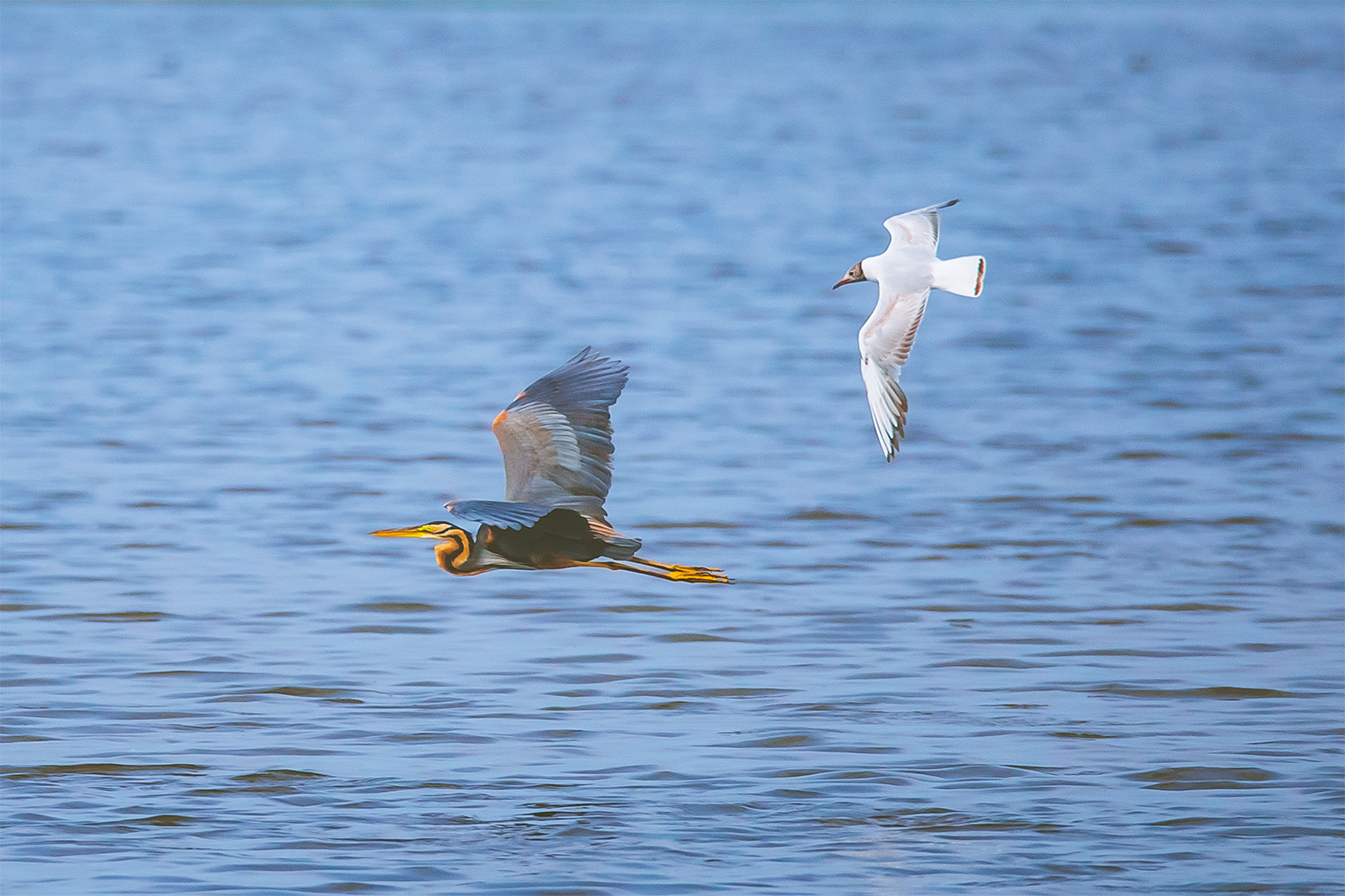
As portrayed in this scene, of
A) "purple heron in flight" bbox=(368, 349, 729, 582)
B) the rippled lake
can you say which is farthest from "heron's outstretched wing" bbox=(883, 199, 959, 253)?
the rippled lake

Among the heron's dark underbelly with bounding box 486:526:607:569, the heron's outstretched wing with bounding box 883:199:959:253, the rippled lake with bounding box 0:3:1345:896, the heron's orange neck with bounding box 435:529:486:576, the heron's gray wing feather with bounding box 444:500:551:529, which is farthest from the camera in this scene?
the heron's outstretched wing with bounding box 883:199:959:253

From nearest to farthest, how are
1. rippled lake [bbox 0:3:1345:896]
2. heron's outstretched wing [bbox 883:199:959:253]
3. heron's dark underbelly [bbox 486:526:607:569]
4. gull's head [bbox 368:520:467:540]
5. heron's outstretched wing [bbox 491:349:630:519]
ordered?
gull's head [bbox 368:520:467:540] < heron's dark underbelly [bbox 486:526:607:569] < heron's outstretched wing [bbox 491:349:630:519] < rippled lake [bbox 0:3:1345:896] < heron's outstretched wing [bbox 883:199:959:253]

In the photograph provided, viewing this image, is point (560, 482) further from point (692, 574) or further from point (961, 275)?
point (961, 275)

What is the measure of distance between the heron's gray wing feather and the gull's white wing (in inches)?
54.0

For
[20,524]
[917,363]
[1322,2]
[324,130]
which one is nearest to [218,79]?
[324,130]

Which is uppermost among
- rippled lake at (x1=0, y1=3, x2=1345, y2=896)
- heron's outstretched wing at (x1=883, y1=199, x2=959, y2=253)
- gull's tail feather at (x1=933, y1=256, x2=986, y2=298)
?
heron's outstretched wing at (x1=883, y1=199, x2=959, y2=253)

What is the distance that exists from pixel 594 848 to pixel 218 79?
3610cm

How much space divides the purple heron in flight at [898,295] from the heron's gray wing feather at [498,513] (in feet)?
4.52

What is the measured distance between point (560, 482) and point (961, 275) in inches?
56.7

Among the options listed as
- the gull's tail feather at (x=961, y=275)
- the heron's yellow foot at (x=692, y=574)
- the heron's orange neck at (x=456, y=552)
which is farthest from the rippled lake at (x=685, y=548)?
the gull's tail feather at (x=961, y=275)

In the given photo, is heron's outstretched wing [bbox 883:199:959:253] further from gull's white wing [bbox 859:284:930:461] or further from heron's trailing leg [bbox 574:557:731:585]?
heron's trailing leg [bbox 574:557:731:585]

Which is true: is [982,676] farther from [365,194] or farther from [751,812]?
[365,194]

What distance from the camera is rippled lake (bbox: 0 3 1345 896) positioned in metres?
7.07

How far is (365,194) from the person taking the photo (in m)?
25.7
